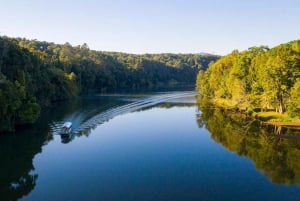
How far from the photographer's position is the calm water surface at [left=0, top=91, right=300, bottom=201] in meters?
38.0

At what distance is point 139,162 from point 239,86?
179ft

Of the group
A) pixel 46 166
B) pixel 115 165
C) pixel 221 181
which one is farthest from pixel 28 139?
pixel 221 181

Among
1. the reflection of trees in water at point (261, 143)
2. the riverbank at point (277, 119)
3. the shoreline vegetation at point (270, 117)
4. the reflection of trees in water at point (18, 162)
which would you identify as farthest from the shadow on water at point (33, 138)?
the riverbank at point (277, 119)

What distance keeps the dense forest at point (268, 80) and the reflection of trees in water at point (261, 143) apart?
6.51 metres

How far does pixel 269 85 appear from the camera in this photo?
79812mm

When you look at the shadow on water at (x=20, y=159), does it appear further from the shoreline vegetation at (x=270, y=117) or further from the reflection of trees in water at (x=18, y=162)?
the shoreline vegetation at (x=270, y=117)

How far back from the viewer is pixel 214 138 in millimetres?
65500

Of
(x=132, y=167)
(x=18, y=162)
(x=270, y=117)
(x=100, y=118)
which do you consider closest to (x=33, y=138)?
(x=18, y=162)

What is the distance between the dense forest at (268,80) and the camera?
78.6m

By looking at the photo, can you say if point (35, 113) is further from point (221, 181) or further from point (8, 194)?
point (221, 181)

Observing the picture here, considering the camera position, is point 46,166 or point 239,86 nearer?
point 46,166

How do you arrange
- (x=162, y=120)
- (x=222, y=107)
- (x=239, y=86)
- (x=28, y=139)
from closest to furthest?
1. (x=28, y=139)
2. (x=162, y=120)
3. (x=239, y=86)
4. (x=222, y=107)

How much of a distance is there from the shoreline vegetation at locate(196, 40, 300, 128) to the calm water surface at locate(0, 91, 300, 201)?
569 inches

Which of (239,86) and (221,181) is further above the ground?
(239,86)
